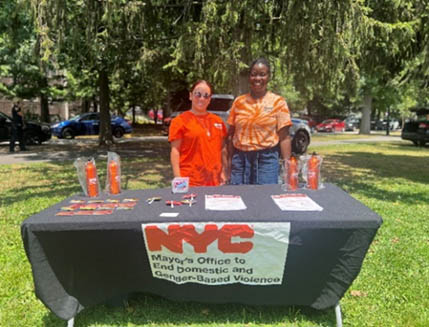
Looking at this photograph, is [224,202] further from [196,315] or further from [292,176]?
[196,315]

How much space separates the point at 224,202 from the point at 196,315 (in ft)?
3.23

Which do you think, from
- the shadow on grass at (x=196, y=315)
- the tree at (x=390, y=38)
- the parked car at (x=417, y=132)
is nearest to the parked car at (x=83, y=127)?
the tree at (x=390, y=38)

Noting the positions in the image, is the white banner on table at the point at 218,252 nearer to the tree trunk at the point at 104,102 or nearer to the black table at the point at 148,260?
the black table at the point at 148,260

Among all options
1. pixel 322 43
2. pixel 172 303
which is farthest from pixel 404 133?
pixel 172 303

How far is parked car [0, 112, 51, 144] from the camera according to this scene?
604 inches

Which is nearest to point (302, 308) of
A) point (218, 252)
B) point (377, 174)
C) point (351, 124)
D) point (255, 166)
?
point (218, 252)

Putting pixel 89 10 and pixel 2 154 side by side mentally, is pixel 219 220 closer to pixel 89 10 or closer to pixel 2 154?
pixel 89 10

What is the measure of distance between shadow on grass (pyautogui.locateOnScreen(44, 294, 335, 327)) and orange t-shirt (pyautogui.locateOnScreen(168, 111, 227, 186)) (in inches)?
41.2

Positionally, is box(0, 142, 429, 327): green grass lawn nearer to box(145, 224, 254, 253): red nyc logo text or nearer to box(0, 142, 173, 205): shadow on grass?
box(0, 142, 173, 205): shadow on grass

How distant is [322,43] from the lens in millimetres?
7004

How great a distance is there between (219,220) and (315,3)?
5.34 metres

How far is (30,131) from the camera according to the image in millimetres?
16109

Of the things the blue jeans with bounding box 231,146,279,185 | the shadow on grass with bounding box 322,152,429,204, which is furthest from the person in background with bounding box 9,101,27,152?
the blue jeans with bounding box 231,146,279,185

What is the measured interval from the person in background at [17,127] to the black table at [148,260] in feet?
39.2
